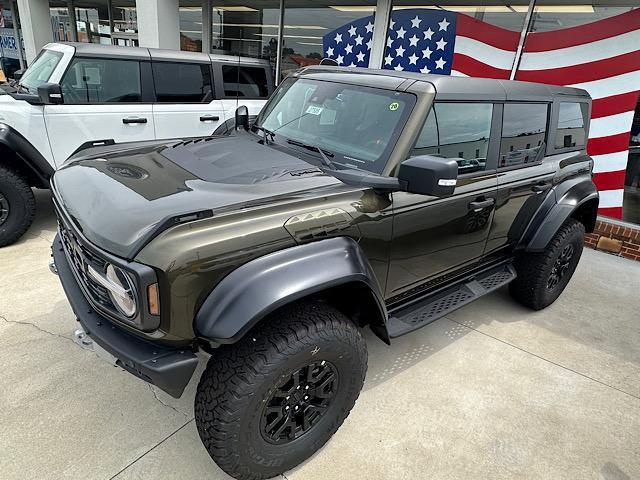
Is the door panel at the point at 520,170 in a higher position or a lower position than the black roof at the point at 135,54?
lower

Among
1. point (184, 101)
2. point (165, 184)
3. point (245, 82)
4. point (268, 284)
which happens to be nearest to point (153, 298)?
point (268, 284)

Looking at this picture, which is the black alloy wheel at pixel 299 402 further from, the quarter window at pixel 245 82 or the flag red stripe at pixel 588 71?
the flag red stripe at pixel 588 71

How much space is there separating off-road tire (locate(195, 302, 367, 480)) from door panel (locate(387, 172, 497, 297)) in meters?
0.58

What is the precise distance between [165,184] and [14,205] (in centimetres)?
292

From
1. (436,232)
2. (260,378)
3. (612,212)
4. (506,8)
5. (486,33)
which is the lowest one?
(612,212)

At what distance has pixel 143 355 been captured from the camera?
1717 mm

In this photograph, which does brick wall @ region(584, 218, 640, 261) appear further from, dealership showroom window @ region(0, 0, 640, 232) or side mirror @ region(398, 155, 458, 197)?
side mirror @ region(398, 155, 458, 197)

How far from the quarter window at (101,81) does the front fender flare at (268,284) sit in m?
3.97

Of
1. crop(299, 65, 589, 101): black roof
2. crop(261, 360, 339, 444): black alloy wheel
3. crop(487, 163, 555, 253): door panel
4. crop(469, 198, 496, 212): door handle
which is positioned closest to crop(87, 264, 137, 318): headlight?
crop(261, 360, 339, 444): black alloy wheel

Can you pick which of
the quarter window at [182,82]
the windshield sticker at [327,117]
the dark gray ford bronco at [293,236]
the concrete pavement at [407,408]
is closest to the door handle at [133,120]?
the quarter window at [182,82]

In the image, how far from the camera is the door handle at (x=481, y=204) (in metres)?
2.76

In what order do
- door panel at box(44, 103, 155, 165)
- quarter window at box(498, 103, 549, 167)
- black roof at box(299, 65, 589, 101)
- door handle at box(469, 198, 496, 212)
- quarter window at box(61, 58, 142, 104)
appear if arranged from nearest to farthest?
black roof at box(299, 65, 589, 101), door handle at box(469, 198, 496, 212), quarter window at box(498, 103, 549, 167), door panel at box(44, 103, 155, 165), quarter window at box(61, 58, 142, 104)

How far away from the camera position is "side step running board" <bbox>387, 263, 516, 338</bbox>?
8.42 feet

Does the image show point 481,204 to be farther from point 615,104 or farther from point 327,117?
point 615,104
